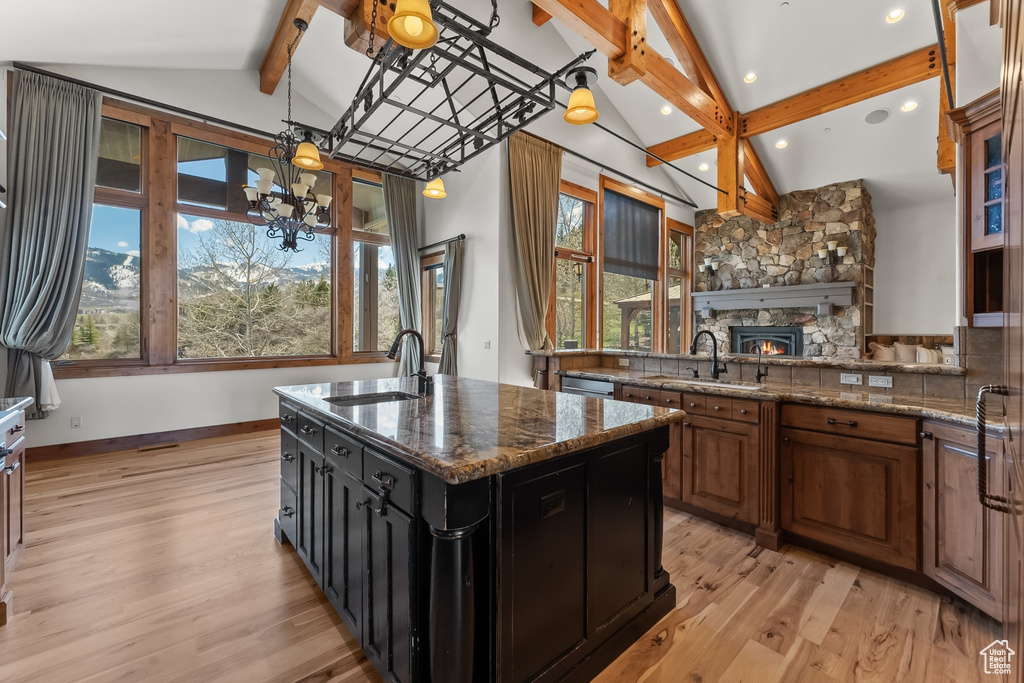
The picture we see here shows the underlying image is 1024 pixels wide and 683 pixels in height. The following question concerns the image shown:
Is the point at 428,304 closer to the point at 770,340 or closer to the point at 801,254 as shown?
the point at 770,340

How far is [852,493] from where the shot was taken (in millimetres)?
2289

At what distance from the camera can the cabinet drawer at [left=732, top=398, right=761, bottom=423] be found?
8.36 feet

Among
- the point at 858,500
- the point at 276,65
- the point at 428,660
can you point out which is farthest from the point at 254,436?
the point at 858,500

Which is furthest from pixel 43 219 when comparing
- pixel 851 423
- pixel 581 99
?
pixel 851 423

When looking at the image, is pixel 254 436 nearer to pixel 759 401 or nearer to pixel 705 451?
pixel 705 451

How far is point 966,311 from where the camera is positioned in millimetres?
2250

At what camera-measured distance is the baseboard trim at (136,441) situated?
404 centimetres

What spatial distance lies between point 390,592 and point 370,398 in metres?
1.08

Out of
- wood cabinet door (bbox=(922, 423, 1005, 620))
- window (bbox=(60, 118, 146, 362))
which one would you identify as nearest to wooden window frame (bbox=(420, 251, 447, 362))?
window (bbox=(60, 118, 146, 362))

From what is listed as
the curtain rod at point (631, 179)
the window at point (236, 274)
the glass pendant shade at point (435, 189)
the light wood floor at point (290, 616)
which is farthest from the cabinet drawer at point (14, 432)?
the curtain rod at point (631, 179)

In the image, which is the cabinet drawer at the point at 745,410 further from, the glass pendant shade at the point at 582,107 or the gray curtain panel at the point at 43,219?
the gray curtain panel at the point at 43,219

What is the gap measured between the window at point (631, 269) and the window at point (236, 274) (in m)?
3.89

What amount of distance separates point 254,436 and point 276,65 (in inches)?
159

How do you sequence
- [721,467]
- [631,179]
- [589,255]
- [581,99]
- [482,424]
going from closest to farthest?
1. [482,424]
2. [581,99]
3. [721,467]
4. [589,255]
5. [631,179]
